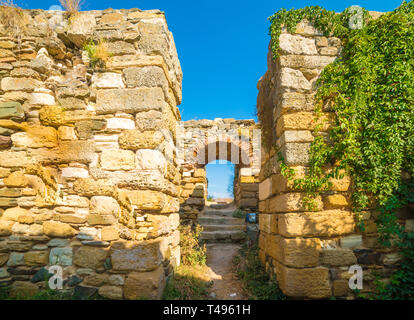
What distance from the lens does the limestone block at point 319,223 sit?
2.46 meters

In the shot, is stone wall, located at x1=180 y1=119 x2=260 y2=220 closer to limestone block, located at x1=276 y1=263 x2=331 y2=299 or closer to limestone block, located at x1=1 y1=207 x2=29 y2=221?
limestone block, located at x1=276 y1=263 x2=331 y2=299

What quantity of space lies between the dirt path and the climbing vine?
71.2 inches

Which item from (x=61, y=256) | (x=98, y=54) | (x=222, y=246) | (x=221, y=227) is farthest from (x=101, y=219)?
(x=221, y=227)

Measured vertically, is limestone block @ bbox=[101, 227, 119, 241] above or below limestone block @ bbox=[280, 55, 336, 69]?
below

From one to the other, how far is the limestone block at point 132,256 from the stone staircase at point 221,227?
12.4ft

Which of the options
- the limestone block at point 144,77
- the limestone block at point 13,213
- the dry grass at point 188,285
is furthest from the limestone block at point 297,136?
the limestone block at point 13,213

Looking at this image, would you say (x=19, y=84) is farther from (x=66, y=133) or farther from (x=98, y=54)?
(x=98, y=54)

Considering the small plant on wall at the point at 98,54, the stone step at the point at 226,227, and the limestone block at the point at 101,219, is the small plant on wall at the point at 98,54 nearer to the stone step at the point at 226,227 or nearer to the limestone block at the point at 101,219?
the limestone block at the point at 101,219

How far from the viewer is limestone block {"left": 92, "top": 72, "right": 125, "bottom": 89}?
260 centimetres

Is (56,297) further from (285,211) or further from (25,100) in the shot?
(285,211)

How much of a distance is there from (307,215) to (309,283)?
0.74 m

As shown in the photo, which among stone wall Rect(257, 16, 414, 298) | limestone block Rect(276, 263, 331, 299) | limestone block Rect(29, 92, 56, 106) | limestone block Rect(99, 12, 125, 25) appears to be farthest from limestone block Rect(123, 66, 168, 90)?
limestone block Rect(276, 263, 331, 299)

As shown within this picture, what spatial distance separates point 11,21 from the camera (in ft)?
8.99

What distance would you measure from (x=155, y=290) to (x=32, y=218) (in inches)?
62.8
